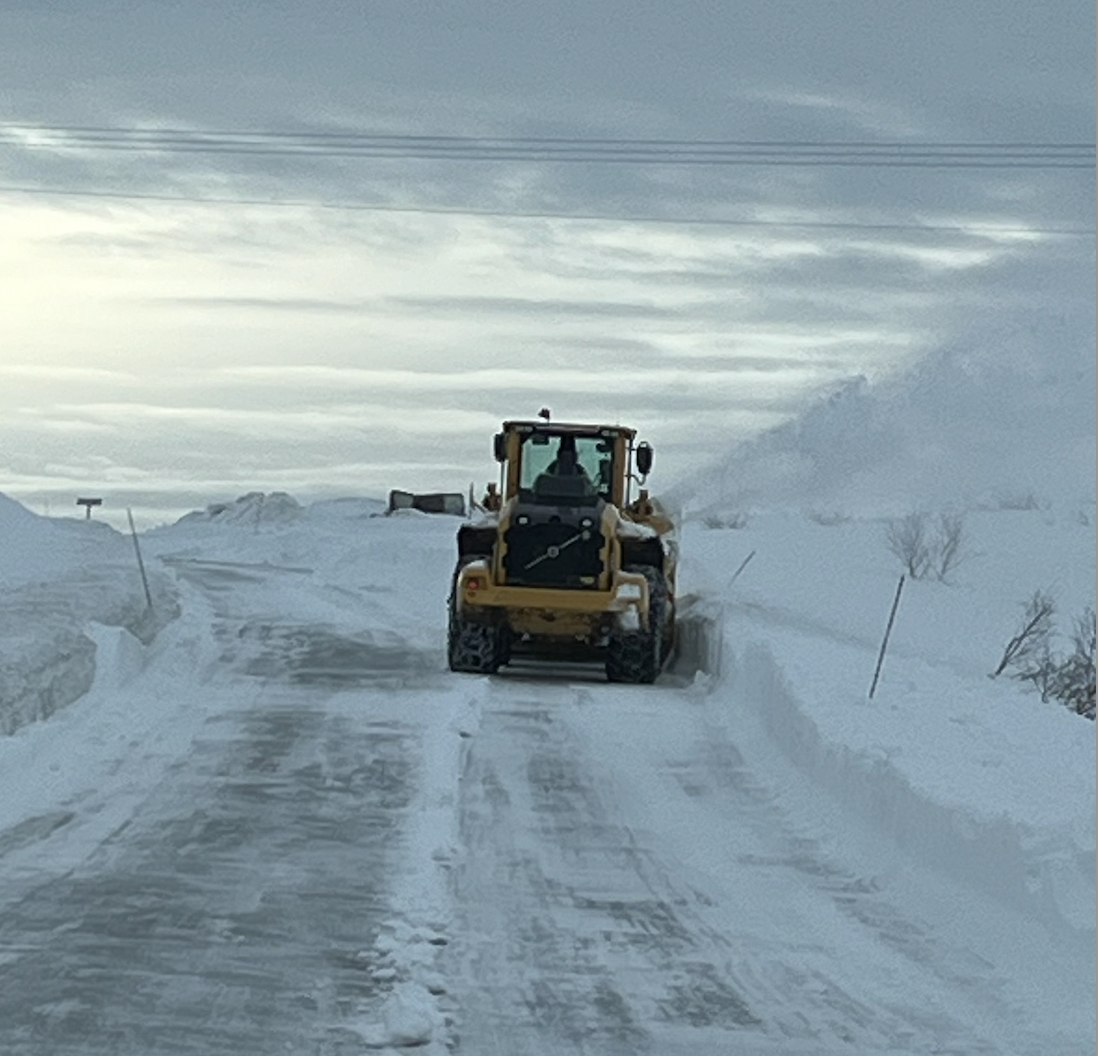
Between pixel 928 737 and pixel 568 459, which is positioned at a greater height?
pixel 568 459

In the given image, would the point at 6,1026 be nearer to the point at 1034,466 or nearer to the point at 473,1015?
the point at 473,1015

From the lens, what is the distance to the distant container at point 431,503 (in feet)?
254

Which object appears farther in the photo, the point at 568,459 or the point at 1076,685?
the point at 568,459

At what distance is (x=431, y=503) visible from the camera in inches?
3078

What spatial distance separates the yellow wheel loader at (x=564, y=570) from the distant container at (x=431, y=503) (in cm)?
5303

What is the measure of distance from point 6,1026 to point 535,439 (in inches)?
649

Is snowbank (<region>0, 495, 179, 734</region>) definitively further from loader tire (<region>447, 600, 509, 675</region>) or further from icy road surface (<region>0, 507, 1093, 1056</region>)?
loader tire (<region>447, 600, 509, 675</region>)

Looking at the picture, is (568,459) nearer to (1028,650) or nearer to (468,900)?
(1028,650)

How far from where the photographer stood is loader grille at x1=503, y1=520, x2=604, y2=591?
22.2 metres

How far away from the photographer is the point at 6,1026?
7.34m

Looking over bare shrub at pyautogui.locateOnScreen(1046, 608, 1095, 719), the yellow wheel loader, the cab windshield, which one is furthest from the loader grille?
bare shrub at pyautogui.locateOnScreen(1046, 608, 1095, 719)

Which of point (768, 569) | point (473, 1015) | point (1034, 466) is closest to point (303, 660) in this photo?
point (473, 1015)

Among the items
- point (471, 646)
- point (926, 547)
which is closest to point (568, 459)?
point (471, 646)

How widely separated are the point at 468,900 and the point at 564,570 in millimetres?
12532
